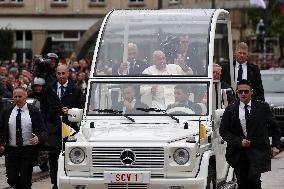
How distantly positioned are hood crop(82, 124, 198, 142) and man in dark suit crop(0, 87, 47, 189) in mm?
1387

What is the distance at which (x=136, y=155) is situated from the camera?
13039 millimetres

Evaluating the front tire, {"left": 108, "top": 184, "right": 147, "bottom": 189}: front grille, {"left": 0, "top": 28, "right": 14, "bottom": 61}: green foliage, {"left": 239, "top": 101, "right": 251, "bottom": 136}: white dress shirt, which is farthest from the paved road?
{"left": 0, "top": 28, "right": 14, "bottom": 61}: green foliage

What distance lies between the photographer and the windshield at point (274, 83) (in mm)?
28438

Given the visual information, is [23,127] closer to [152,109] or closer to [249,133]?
[152,109]

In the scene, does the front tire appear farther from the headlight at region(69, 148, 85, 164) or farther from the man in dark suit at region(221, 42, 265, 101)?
the man in dark suit at region(221, 42, 265, 101)

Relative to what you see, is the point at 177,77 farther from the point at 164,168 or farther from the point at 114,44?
the point at 164,168

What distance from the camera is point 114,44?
15.2 metres

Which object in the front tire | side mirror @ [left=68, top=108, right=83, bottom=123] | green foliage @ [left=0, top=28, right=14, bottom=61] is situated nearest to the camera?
the front tire

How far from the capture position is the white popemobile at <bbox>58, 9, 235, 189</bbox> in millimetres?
13008

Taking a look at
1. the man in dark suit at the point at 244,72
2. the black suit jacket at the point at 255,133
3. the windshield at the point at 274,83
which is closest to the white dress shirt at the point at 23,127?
the black suit jacket at the point at 255,133

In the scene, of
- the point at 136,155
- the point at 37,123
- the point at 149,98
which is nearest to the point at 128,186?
the point at 136,155

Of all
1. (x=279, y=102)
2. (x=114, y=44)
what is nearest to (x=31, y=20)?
(x=279, y=102)

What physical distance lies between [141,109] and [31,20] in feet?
224

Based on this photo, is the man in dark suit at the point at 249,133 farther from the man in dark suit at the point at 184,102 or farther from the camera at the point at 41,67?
the camera at the point at 41,67
